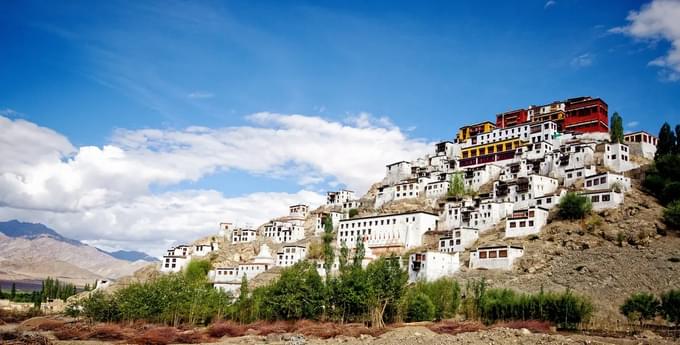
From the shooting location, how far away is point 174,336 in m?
41.3

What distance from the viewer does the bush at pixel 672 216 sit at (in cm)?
5406

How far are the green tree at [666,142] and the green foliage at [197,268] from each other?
57.8 meters

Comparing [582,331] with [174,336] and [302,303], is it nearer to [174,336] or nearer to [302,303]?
[302,303]

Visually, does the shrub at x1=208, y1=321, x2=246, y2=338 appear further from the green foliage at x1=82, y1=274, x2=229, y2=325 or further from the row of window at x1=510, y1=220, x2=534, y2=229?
the row of window at x1=510, y1=220, x2=534, y2=229

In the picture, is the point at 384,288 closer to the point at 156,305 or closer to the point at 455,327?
the point at 455,327

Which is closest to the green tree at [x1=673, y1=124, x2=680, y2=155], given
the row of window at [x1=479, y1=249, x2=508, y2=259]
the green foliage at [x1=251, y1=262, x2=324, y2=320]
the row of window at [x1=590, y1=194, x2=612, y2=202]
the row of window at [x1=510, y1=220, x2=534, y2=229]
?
the row of window at [x1=590, y1=194, x2=612, y2=202]

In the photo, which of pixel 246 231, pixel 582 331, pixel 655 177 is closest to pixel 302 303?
pixel 582 331

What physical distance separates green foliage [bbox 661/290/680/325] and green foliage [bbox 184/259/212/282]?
182 ft

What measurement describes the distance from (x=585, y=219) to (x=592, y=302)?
13873 mm

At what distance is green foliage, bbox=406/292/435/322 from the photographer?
154ft

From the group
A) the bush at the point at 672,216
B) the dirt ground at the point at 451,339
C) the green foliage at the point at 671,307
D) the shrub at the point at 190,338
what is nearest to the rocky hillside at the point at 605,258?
the bush at the point at 672,216

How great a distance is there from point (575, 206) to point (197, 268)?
49355 millimetres

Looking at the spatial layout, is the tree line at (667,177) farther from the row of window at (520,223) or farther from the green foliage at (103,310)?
the green foliage at (103,310)

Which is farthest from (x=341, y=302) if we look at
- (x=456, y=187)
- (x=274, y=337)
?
(x=456, y=187)
